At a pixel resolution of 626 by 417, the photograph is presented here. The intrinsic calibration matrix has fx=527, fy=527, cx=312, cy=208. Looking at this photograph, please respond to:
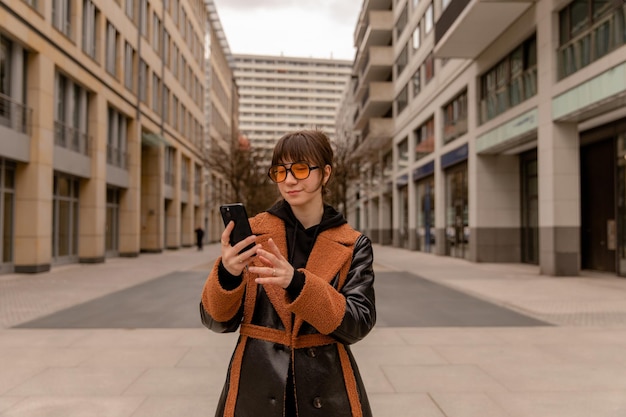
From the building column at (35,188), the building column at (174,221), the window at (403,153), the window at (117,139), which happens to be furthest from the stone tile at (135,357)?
the building column at (174,221)

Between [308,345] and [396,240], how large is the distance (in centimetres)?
3763

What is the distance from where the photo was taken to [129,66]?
2647 centimetres

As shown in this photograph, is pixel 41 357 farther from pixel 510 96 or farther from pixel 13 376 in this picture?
pixel 510 96

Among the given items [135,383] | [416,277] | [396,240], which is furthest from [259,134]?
[135,383]

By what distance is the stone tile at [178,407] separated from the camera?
13.5ft

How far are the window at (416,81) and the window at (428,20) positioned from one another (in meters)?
2.44

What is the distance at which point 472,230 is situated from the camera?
858 inches

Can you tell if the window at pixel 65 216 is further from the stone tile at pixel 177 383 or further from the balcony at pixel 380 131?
the balcony at pixel 380 131

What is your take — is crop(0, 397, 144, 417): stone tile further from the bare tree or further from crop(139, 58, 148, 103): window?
crop(139, 58, 148, 103): window

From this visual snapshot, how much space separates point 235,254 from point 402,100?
1385 inches

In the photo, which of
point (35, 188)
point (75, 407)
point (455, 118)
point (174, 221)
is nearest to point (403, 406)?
point (75, 407)

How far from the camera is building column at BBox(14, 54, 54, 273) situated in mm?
16312

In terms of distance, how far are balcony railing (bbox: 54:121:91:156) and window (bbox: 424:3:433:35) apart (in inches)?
709

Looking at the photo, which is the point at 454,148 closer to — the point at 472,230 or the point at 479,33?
the point at 472,230
